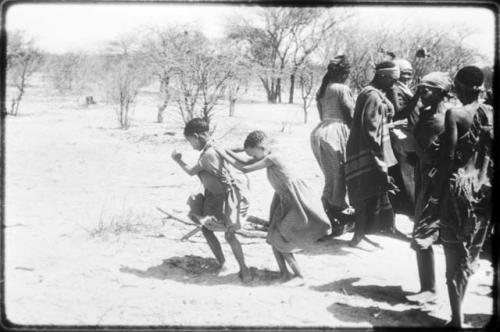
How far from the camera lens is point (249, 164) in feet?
13.5

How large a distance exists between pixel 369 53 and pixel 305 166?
1099 cm

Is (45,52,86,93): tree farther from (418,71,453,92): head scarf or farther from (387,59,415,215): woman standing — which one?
(418,71,453,92): head scarf

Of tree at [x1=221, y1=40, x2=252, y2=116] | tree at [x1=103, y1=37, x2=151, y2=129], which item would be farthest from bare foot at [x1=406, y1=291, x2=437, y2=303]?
tree at [x1=103, y1=37, x2=151, y2=129]

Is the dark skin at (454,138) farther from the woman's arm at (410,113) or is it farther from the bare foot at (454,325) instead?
the woman's arm at (410,113)

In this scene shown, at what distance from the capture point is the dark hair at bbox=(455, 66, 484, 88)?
3.41m

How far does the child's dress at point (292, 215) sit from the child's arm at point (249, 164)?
5cm

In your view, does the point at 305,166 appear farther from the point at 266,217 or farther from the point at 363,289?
the point at 363,289

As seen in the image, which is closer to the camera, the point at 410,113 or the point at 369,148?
the point at 369,148

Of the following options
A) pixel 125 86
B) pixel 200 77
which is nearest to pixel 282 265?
pixel 200 77

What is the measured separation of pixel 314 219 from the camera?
416 centimetres

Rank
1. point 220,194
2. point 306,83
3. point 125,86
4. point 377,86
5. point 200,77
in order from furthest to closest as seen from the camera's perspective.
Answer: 1. point 306,83
2. point 125,86
3. point 200,77
4. point 377,86
5. point 220,194

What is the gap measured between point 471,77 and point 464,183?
0.71 meters

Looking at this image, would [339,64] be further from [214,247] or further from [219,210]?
[214,247]

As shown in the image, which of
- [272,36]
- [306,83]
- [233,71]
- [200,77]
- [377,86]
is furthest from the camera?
[272,36]
